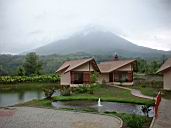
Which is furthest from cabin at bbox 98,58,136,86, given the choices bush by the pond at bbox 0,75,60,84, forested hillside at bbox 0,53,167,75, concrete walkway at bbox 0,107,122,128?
concrete walkway at bbox 0,107,122,128

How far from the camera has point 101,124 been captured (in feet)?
33.1

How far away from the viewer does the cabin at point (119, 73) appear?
29.1m

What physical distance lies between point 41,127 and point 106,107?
5451mm

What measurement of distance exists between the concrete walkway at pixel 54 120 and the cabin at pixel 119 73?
17.0 m

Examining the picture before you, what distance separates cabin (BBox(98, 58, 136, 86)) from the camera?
2909 centimetres

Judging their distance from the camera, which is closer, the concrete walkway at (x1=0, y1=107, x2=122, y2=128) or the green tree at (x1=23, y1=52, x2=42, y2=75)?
the concrete walkway at (x1=0, y1=107, x2=122, y2=128)

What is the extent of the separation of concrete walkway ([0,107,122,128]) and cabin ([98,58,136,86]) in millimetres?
16969

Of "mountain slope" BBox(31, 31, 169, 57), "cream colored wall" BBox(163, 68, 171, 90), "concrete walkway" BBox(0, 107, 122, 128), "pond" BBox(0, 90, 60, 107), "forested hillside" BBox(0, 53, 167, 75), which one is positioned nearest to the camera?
"concrete walkway" BBox(0, 107, 122, 128)

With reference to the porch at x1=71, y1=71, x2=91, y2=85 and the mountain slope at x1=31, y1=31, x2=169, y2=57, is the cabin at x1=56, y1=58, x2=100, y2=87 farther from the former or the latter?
the mountain slope at x1=31, y1=31, x2=169, y2=57

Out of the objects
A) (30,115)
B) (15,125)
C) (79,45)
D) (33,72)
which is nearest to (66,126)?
(15,125)

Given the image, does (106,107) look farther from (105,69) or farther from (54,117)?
(105,69)

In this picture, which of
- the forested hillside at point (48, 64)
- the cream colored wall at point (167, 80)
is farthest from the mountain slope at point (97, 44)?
the cream colored wall at point (167, 80)

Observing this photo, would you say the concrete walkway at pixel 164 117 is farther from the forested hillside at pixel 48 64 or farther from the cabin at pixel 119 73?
the forested hillside at pixel 48 64

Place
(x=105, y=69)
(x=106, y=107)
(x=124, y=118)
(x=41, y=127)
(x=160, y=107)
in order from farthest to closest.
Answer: (x=105, y=69), (x=106, y=107), (x=160, y=107), (x=124, y=118), (x=41, y=127)
